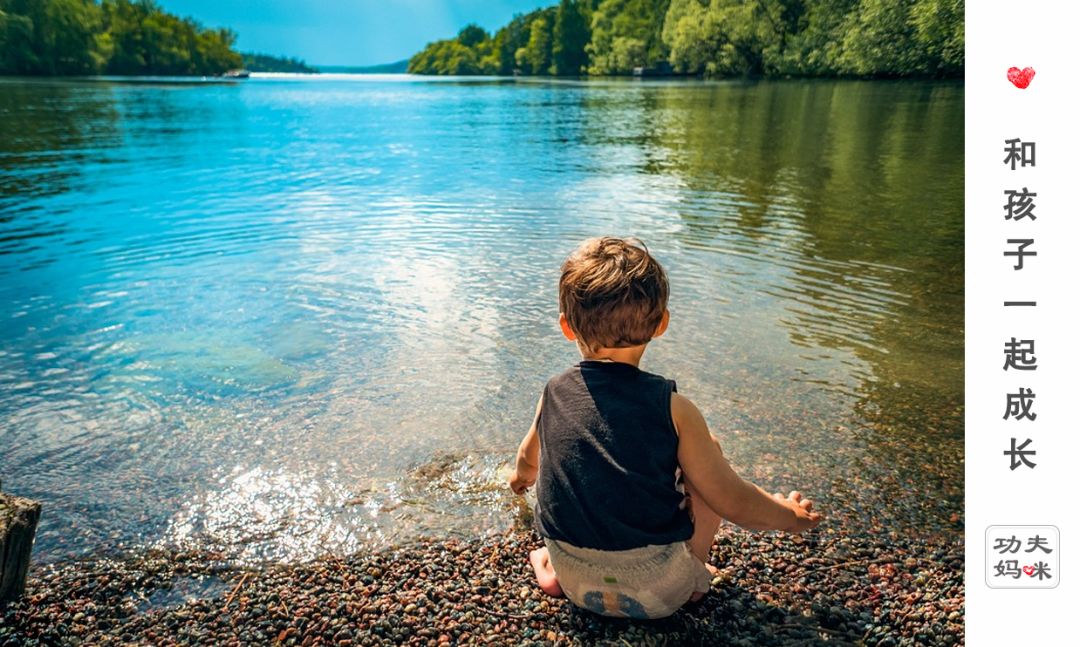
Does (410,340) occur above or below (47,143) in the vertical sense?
below

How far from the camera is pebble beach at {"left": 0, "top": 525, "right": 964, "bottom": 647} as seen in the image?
316cm

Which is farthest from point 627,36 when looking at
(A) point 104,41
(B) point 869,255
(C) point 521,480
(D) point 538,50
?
(C) point 521,480

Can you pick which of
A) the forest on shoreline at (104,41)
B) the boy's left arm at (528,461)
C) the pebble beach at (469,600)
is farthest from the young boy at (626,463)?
the forest on shoreline at (104,41)

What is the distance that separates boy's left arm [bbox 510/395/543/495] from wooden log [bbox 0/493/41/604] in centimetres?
229

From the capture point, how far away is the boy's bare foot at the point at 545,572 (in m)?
3.30

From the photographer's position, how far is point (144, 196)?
15688 millimetres

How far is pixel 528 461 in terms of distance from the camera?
3.43 m

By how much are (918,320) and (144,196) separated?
51.1ft

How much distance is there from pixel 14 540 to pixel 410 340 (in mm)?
4395

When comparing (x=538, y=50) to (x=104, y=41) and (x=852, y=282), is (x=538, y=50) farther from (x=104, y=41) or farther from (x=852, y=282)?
(x=852, y=282)
